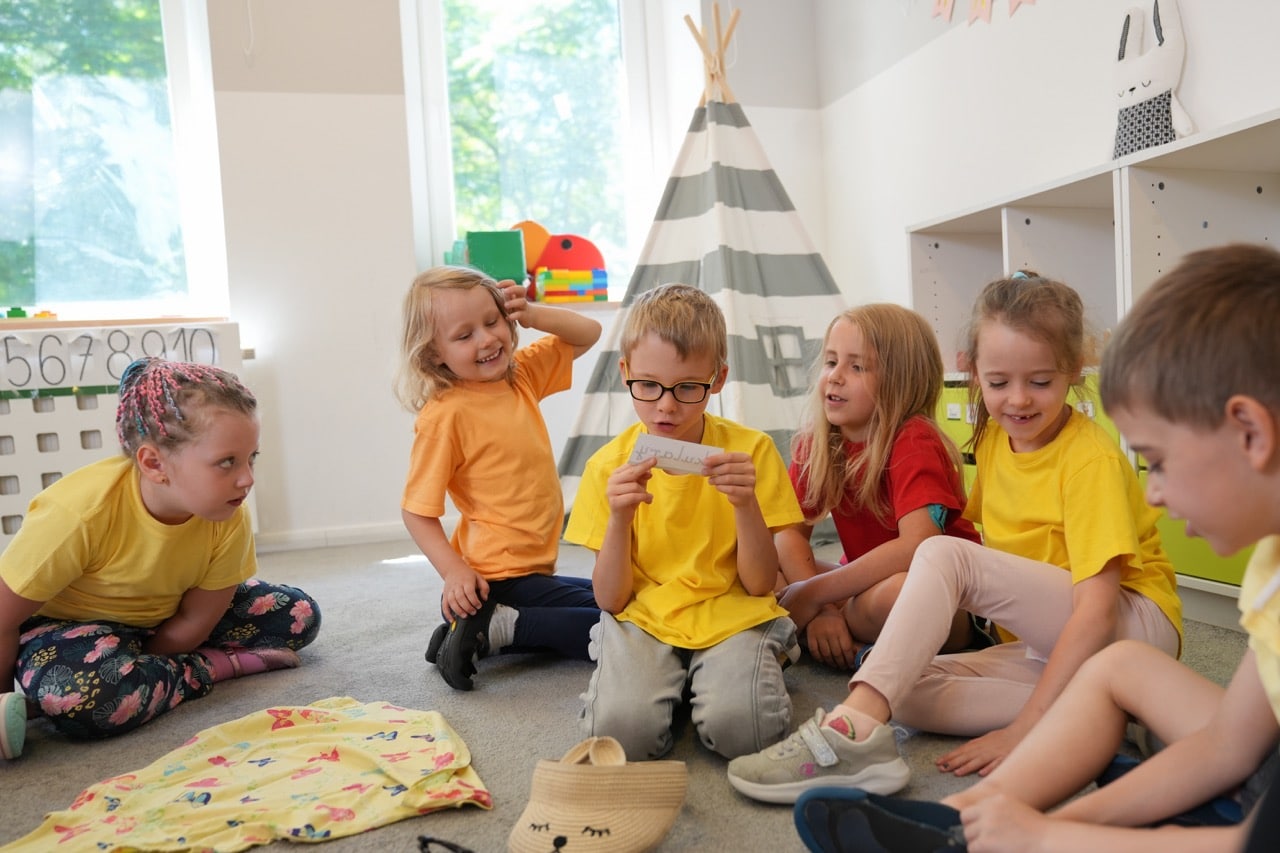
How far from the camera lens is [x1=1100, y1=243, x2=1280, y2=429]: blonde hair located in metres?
0.58

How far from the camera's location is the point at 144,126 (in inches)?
113

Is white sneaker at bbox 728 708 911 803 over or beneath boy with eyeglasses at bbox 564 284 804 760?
beneath

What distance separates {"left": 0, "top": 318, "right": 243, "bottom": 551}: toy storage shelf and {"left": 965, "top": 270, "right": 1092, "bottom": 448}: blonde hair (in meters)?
2.11

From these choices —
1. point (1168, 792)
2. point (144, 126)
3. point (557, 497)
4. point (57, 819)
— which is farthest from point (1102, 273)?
point (144, 126)

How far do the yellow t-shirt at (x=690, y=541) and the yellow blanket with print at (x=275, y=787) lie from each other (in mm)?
296

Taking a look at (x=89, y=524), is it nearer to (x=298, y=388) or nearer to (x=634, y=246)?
(x=298, y=388)

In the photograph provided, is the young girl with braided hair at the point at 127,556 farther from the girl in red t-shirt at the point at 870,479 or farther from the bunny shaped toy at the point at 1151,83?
the bunny shaped toy at the point at 1151,83

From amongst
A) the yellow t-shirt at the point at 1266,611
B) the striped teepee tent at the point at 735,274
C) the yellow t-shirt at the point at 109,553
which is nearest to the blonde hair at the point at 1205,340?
the yellow t-shirt at the point at 1266,611

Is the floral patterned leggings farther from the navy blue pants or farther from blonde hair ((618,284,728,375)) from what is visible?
blonde hair ((618,284,728,375))

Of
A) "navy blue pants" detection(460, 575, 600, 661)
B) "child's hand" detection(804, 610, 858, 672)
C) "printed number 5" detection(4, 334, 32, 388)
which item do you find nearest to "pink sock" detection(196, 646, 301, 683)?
"navy blue pants" detection(460, 575, 600, 661)

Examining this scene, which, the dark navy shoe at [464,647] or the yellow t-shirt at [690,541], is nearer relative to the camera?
the yellow t-shirt at [690,541]

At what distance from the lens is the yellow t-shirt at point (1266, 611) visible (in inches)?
23.1

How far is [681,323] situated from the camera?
115cm

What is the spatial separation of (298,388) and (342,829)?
206 centimetres
